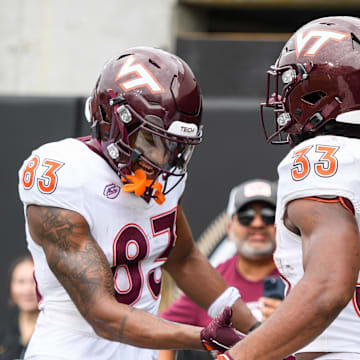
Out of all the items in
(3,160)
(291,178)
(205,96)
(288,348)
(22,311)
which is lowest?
(22,311)

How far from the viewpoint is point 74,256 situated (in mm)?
2908

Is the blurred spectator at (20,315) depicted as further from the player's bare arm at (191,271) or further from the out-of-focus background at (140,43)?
the player's bare arm at (191,271)

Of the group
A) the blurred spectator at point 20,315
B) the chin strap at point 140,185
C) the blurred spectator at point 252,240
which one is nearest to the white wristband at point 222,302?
the chin strap at point 140,185

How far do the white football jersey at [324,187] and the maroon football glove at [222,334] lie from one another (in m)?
0.22

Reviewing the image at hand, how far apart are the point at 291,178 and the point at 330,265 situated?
1.02ft

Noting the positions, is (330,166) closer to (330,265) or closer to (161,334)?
(330,265)

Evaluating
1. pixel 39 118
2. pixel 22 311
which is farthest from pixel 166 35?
pixel 22 311

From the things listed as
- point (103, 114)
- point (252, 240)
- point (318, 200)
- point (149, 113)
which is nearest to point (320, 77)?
point (318, 200)

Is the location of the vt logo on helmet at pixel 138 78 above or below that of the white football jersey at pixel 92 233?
above

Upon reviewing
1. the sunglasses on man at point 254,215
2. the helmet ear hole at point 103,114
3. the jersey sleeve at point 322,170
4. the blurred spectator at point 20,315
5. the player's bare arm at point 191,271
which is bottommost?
the blurred spectator at point 20,315

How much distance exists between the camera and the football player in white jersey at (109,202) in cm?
291

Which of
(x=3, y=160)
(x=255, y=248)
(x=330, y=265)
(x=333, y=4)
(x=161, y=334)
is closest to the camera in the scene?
(x=330, y=265)

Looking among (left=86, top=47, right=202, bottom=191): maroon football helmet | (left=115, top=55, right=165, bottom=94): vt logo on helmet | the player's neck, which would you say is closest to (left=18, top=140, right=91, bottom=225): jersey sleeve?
(left=86, top=47, right=202, bottom=191): maroon football helmet

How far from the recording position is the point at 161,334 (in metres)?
2.79
